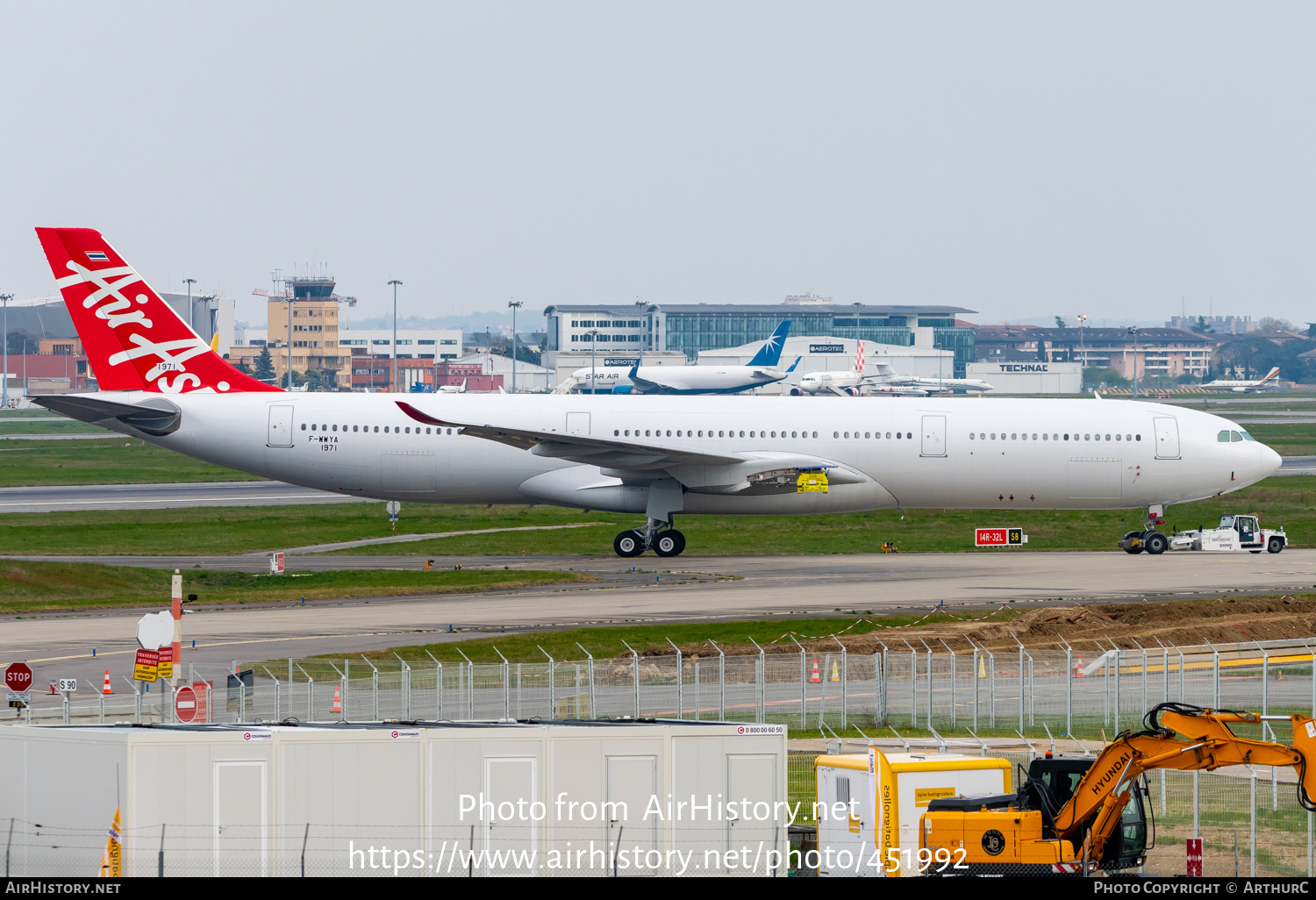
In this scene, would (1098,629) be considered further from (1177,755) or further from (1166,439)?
(1177,755)

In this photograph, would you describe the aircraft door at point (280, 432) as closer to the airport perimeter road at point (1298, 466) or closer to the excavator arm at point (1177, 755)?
the excavator arm at point (1177, 755)

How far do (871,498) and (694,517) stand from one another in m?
15.8

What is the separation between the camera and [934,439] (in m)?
53.0

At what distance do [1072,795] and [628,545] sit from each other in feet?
115

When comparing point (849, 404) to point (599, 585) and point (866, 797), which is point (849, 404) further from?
point (866, 797)

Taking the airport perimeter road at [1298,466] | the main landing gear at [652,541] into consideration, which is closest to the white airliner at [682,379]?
the airport perimeter road at [1298,466]

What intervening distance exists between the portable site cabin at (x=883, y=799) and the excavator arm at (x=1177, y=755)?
2.04 m

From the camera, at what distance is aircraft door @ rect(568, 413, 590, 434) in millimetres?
54562

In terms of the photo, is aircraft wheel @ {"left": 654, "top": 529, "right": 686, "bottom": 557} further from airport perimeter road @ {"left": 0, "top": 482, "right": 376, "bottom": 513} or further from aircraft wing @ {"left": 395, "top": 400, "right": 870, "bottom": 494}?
airport perimeter road @ {"left": 0, "top": 482, "right": 376, "bottom": 513}

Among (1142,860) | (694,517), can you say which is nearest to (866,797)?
(1142,860)

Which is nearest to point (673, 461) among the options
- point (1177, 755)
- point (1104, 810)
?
point (1104, 810)

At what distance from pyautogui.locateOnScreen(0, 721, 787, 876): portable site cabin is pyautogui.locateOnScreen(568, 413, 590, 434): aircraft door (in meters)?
33.8

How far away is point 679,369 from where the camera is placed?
186m

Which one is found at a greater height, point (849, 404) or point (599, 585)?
point (849, 404)
